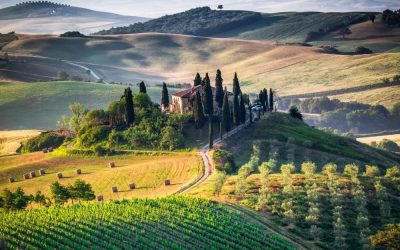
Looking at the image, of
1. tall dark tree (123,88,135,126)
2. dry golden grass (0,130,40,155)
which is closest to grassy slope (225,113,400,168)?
tall dark tree (123,88,135,126)

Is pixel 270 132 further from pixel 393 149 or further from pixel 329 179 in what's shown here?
pixel 393 149

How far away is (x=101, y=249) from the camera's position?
56688 mm

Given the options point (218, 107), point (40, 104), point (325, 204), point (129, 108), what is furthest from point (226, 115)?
point (40, 104)

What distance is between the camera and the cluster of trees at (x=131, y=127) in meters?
114

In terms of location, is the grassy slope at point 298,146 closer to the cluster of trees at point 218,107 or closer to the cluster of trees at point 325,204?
the cluster of trees at point 218,107

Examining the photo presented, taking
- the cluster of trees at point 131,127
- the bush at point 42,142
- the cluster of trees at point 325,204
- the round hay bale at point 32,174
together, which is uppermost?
the cluster of trees at point 131,127

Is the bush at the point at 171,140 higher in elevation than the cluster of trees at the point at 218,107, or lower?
lower

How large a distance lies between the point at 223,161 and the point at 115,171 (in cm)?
1848

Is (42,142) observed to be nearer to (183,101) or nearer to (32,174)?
(32,174)

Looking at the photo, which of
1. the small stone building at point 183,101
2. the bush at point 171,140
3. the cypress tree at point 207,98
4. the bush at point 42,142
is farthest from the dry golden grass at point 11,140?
the cypress tree at point 207,98

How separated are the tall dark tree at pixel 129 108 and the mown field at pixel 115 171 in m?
12.9

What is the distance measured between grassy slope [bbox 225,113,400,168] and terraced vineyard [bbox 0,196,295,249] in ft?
113

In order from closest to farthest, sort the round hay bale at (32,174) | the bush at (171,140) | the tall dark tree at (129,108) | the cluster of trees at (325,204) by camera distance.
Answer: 1. the cluster of trees at (325,204)
2. the round hay bale at (32,174)
3. the bush at (171,140)
4. the tall dark tree at (129,108)

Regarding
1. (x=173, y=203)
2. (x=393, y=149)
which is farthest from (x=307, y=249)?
(x=393, y=149)
